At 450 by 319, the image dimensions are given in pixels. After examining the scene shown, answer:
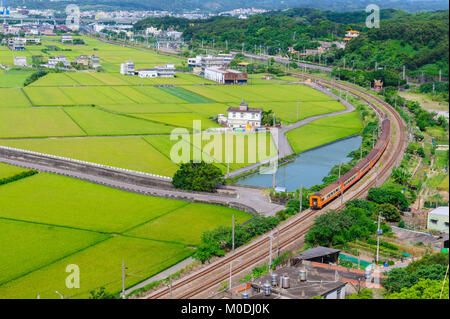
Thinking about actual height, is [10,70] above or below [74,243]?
above

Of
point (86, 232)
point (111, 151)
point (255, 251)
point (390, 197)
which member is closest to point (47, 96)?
point (111, 151)

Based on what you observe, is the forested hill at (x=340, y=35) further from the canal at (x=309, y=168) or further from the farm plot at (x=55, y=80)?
the farm plot at (x=55, y=80)

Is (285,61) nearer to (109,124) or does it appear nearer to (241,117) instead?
(241,117)

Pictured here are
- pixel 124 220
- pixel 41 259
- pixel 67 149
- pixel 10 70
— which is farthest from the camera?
pixel 10 70

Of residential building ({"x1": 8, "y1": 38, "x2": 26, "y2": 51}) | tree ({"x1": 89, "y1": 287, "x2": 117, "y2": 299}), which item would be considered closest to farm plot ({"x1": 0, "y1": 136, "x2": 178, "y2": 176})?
tree ({"x1": 89, "y1": 287, "x2": 117, "y2": 299})

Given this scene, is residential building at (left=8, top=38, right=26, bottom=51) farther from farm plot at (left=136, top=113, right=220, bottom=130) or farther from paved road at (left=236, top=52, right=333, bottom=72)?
farm plot at (left=136, top=113, right=220, bottom=130)

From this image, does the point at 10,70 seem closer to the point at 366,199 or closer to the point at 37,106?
the point at 37,106

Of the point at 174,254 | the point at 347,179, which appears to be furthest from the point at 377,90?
the point at 174,254

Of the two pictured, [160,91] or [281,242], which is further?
[160,91]
